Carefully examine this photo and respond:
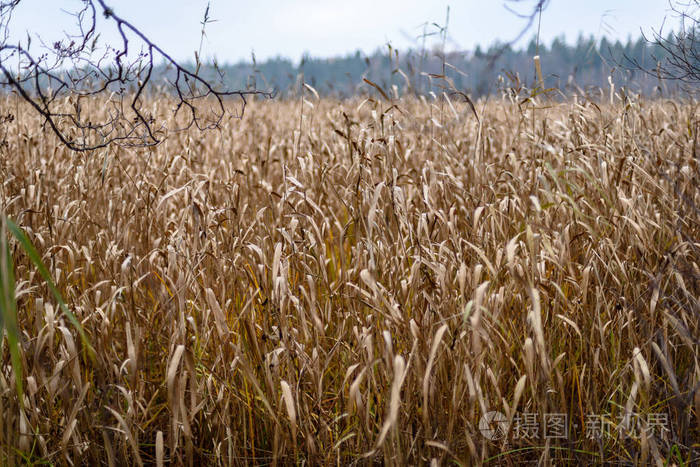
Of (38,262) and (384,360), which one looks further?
(384,360)

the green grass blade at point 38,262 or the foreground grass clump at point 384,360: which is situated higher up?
the green grass blade at point 38,262

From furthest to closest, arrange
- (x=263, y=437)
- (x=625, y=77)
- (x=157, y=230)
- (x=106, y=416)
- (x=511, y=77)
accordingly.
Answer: (x=625, y=77)
(x=511, y=77)
(x=157, y=230)
(x=263, y=437)
(x=106, y=416)

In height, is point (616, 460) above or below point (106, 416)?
below

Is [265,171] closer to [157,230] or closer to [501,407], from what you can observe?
[157,230]

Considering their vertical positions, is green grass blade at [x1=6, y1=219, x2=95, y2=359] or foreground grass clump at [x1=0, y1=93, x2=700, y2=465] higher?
green grass blade at [x1=6, y1=219, x2=95, y2=359]

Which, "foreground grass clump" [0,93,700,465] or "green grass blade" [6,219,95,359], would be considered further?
"foreground grass clump" [0,93,700,465]

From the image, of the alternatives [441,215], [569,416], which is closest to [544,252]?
[441,215]

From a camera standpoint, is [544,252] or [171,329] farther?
[544,252]

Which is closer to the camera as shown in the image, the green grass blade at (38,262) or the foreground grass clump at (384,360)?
the green grass blade at (38,262)

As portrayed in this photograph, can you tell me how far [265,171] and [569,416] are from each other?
2365 mm

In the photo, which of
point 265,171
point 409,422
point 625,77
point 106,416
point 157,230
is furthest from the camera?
point 265,171

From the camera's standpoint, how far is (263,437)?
1.83m

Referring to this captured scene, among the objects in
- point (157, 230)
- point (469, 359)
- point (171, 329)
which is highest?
point (157, 230)

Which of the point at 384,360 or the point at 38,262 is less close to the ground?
the point at 38,262
